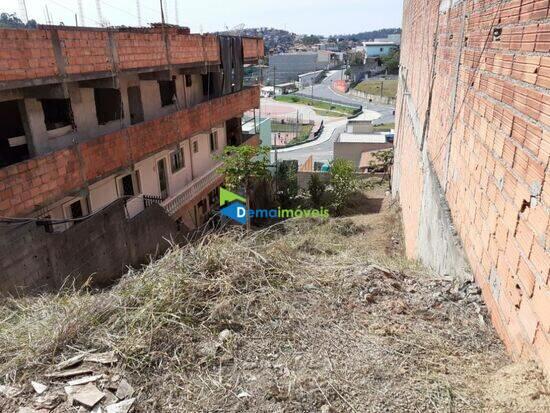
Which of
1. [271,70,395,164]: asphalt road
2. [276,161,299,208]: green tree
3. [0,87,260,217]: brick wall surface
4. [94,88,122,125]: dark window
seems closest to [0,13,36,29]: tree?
[94,88,122,125]: dark window

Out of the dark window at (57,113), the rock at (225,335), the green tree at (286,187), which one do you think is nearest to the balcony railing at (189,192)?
the green tree at (286,187)

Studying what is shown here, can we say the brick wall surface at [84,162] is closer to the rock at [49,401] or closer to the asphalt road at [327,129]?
the rock at [49,401]

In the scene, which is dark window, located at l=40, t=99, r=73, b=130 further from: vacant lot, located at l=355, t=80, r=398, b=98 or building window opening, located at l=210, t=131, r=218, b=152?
vacant lot, located at l=355, t=80, r=398, b=98

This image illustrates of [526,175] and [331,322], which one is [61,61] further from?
[526,175]

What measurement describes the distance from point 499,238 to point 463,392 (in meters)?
1.18

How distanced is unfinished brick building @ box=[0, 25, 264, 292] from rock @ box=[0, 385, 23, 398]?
3754 mm

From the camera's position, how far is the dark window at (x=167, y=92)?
1385 cm

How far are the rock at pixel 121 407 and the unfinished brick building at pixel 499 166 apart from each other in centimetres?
265

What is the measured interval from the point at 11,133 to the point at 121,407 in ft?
25.0

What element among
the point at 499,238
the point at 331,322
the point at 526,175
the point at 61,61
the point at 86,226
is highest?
the point at 61,61

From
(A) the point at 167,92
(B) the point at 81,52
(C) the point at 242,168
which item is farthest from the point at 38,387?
(A) the point at 167,92

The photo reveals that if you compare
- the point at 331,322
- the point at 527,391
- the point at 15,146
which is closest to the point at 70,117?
the point at 15,146

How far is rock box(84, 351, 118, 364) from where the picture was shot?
3258 mm

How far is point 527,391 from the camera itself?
2.53 meters
